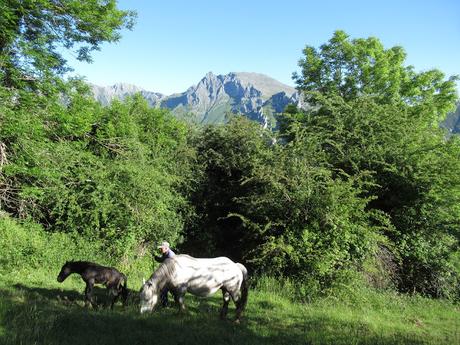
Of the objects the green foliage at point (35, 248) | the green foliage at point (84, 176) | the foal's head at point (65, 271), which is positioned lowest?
the green foliage at point (35, 248)

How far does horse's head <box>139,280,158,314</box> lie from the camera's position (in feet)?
23.7

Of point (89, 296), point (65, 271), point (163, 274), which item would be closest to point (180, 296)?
point (163, 274)

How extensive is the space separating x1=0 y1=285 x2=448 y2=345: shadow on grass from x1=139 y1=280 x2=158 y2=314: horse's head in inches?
6.1

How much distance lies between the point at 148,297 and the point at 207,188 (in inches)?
457

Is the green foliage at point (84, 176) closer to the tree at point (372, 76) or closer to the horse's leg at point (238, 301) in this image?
the horse's leg at point (238, 301)

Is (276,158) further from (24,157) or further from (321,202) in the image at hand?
(24,157)

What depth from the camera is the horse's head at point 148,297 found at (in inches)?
284

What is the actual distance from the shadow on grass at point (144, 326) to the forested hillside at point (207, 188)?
115 inches

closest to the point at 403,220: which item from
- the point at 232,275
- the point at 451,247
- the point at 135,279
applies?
the point at 451,247

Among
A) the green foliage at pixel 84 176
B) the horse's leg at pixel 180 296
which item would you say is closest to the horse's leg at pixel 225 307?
the horse's leg at pixel 180 296

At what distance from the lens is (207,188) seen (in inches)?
738

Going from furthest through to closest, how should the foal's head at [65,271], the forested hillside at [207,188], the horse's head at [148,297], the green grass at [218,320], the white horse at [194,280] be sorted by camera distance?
the forested hillside at [207,188] → the foal's head at [65,271] → the white horse at [194,280] → the horse's head at [148,297] → the green grass at [218,320]

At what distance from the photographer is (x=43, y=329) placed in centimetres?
568

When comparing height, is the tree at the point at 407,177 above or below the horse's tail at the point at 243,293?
above
